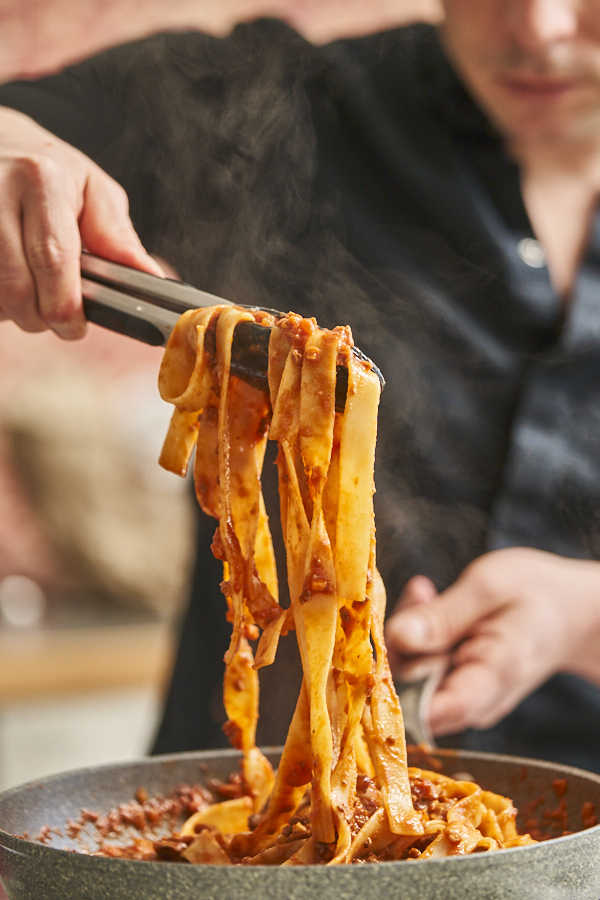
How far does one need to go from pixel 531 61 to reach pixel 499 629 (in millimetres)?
1024

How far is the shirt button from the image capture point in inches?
64.8

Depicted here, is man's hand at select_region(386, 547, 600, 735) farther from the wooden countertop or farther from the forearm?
the forearm

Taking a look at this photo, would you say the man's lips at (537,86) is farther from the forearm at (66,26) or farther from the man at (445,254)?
the forearm at (66,26)

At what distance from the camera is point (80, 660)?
287 cm

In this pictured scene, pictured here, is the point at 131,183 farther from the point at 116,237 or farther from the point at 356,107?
the point at 116,237

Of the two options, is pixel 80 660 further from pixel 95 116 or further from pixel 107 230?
pixel 107 230

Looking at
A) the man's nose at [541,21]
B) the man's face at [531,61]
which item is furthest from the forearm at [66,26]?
the man's nose at [541,21]

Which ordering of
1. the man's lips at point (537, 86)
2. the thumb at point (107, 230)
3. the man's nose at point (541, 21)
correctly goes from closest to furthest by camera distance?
1. the thumb at point (107, 230)
2. the man's nose at point (541, 21)
3. the man's lips at point (537, 86)

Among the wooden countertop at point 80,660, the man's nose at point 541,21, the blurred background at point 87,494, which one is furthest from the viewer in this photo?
the blurred background at point 87,494

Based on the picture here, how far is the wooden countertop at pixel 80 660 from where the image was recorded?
2779 millimetres

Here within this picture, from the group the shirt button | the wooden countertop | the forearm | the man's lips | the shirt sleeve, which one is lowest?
the wooden countertop

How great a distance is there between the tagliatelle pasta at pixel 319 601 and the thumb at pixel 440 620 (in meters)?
0.35

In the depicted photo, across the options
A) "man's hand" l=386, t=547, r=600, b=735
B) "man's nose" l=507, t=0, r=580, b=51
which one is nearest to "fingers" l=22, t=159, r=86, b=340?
"man's hand" l=386, t=547, r=600, b=735

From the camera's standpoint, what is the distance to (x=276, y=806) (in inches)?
33.9
